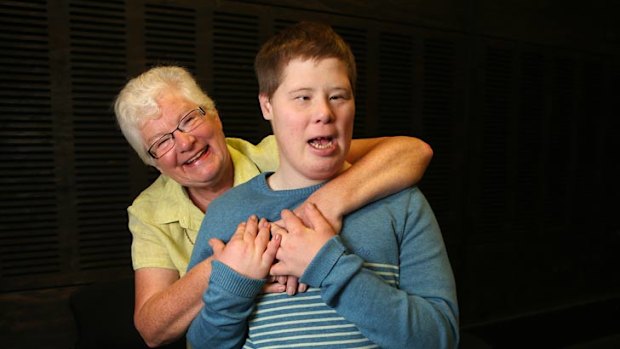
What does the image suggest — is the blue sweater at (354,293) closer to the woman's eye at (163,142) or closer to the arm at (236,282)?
the arm at (236,282)

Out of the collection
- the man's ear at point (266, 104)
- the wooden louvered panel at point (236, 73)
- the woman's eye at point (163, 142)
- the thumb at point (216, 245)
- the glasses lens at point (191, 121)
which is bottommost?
the thumb at point (216, 245)

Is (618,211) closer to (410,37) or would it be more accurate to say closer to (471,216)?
(471,216)

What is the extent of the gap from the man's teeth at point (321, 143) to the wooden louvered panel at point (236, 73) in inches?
61.1

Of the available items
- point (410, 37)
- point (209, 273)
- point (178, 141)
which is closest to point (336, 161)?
point (209, 273)

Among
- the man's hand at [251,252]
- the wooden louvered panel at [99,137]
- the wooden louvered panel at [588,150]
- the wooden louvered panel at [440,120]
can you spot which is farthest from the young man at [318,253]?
the wooden louvered panel at [588,150]

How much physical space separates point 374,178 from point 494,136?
8.00 feet

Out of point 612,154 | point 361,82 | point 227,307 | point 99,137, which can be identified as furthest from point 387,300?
point 612,154

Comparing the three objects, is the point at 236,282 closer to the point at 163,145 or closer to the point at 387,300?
the point at 387,300

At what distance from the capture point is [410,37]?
113 inches

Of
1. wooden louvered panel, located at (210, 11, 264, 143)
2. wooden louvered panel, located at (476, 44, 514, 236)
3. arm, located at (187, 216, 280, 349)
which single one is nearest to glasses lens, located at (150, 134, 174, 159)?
arm, located at (187, 216, 280, 349)

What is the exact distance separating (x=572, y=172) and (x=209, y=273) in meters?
3.35

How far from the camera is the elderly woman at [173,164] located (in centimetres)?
125

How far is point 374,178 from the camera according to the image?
1.05 m

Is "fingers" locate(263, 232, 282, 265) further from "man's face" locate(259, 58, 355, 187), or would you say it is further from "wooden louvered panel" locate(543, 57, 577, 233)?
"wooden louvered panel" locate(543, 57, 577, 233)
